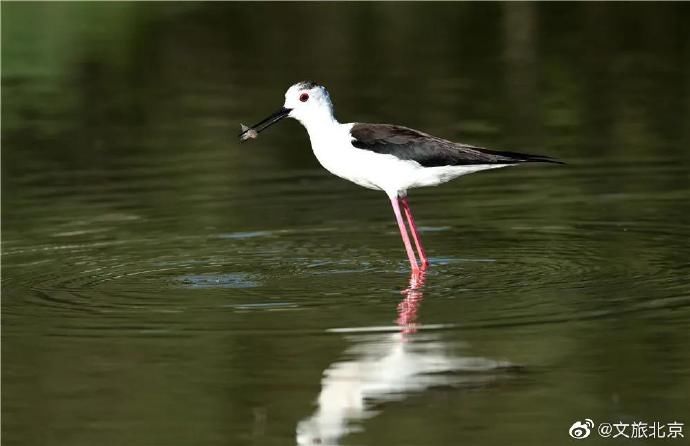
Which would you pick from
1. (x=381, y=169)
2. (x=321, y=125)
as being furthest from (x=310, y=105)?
(x=381, y=169)

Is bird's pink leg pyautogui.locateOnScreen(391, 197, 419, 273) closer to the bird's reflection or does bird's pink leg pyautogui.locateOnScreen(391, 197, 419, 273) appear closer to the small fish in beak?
the small fish in beak

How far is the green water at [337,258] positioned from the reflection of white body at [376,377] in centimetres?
2

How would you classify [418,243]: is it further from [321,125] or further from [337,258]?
[321,125]

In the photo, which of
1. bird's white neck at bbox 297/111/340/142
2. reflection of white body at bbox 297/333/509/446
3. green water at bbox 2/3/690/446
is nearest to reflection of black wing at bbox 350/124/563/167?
bird's white neck at bbox 297/111/340/142

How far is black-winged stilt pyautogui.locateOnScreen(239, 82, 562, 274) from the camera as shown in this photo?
37.4 feet

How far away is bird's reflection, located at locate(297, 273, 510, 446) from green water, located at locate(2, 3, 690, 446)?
0.8 inches

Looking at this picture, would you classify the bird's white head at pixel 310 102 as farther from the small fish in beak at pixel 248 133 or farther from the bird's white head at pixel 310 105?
the small fish in beak at pixel 248 133

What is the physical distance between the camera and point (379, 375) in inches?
333

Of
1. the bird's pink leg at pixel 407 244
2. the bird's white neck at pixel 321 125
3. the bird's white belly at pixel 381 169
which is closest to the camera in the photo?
the bird's pink leg at pixel 407 244

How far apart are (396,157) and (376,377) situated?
3.35 m

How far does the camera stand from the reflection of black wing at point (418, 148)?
11.4 meters

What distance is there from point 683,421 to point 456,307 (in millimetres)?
2659

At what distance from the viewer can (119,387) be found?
845 cm

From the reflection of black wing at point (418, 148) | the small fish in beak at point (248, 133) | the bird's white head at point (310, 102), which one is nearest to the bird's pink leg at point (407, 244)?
the reflection of black wing at point (418, 148)
